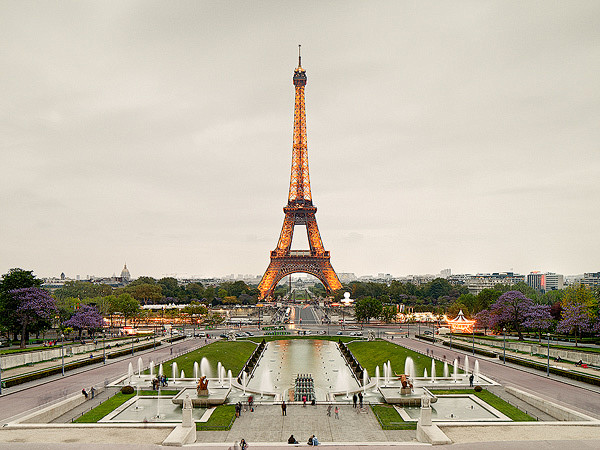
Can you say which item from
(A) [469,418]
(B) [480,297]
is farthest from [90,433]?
(B) [480,297]

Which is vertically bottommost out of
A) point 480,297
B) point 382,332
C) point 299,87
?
point 382,332

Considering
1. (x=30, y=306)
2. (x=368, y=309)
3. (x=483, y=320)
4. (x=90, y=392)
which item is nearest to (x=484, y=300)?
(x=483, y=320)

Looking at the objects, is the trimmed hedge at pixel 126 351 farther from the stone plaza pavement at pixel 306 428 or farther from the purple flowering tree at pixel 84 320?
the stone plaza pavement at pixel 306 428

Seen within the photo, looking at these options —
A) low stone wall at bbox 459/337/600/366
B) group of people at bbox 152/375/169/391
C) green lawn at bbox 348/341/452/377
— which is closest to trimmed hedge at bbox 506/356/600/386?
low stone wall at bbox 459/337/600/366

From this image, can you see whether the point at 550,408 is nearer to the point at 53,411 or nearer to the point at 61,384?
the point at 53,411

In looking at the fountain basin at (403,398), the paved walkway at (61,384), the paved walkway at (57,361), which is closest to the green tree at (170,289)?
the paved walkway at (57,361)

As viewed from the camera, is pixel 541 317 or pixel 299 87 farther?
pixel 299 87

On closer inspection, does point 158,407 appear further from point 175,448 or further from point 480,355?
point 480,355
